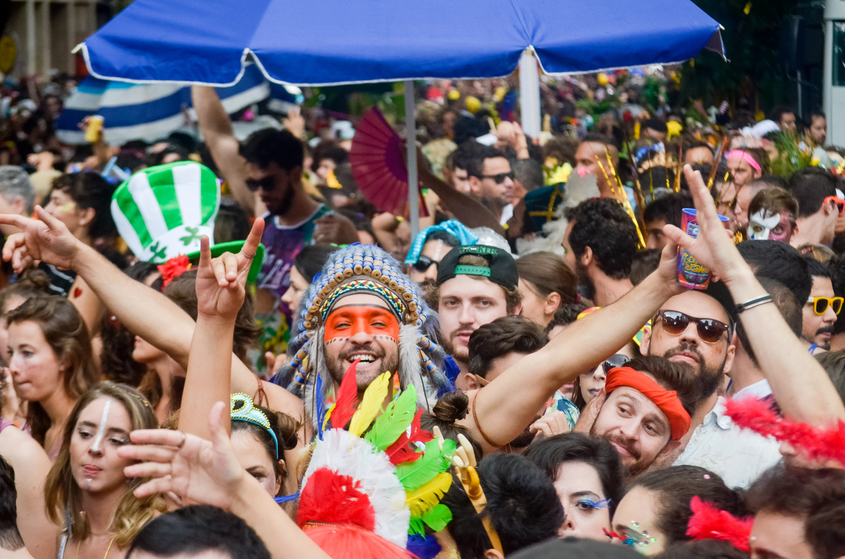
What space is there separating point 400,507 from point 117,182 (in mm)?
5721

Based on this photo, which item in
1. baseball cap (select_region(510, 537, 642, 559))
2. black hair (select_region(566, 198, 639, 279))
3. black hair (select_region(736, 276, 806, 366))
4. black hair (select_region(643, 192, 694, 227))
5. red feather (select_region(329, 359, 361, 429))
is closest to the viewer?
baseball cap (select_region(510, 537, 642, 559))

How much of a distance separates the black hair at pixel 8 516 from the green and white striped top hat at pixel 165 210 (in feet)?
7.09

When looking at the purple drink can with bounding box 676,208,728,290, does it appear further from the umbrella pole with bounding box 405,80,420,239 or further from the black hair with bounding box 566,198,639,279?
the umbrella pole with bounding box 405,80,420,239

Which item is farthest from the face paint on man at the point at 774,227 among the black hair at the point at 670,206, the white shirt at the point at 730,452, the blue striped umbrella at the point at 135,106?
the blue striped umbrella at the point at 135,106

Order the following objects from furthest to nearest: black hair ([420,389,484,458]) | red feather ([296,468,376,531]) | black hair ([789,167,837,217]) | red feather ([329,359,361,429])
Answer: black hair ([789,167,837,217]), black hair ([420,389,484,458]), red feather ([329,359,361,429]), red feather ([296,468,376,531])

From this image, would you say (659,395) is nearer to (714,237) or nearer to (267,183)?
(714,237)

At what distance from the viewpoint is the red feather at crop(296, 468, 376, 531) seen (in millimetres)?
2223

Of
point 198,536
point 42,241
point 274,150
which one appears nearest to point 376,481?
point 198,536

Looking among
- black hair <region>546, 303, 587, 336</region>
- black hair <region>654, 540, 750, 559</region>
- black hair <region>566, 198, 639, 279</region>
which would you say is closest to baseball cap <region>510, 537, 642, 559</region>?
black hair <region>654, 540, 750, 559</region>

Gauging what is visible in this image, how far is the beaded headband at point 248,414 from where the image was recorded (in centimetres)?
297

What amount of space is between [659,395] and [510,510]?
0.93m

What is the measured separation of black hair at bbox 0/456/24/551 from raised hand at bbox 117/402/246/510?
713mm

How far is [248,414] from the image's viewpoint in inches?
118

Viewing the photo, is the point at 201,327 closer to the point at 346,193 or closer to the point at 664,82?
the point at 346,193
